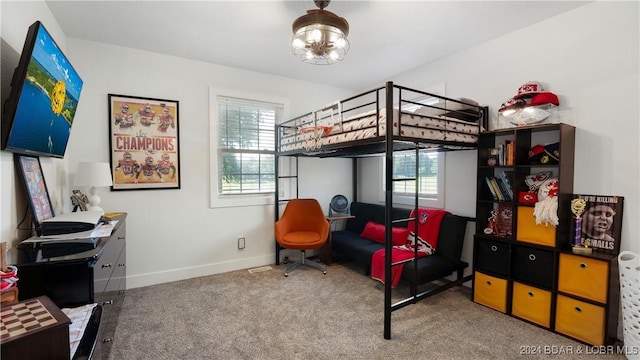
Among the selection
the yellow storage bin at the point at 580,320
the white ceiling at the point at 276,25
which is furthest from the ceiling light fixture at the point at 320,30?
the yellow storage bin at the point at 580,320

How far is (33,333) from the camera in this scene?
0.85 meters

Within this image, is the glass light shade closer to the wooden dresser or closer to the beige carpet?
the wooden dresser

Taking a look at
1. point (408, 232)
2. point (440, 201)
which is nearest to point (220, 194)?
point (408, 232)

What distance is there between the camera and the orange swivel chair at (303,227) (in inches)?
135

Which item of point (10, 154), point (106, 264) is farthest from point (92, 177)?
point (106, 264)

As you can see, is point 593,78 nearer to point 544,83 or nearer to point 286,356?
point 544,83

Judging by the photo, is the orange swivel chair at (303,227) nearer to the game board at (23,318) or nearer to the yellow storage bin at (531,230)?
the yellow storage bin at (531,230)

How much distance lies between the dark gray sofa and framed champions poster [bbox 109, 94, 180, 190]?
7.10ft

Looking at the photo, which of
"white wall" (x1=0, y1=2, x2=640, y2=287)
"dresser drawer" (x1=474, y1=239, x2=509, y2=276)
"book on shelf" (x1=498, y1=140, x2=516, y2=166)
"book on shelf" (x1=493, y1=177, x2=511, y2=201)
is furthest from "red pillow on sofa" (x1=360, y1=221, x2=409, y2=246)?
"book on shelf" (x1=498, y1=140, x2=516, y2=166)

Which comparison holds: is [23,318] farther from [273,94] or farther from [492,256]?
[273,94]

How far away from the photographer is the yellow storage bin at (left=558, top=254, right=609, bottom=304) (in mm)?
1941

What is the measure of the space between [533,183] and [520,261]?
0.68 metres

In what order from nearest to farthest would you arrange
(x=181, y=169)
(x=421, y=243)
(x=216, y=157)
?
1. (x=421, y=243)
2. (x=181, y=169)
3. (x=216, y=157)

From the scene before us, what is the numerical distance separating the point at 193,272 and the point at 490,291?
124 inches
